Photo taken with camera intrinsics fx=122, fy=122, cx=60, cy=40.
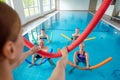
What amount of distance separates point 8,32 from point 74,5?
1593 centimetres

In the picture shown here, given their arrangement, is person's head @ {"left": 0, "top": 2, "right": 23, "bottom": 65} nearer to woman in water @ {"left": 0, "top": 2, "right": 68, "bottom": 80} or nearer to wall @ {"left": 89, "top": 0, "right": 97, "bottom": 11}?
woman in water @ {"left": 0, "top": 2, "right": 68, "bottom": 80}

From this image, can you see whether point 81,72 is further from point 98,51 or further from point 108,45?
point 108,45

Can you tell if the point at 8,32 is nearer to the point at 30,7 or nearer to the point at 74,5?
the point at 30,7

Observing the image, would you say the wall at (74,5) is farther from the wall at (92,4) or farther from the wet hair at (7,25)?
the wet hair at (7,25)

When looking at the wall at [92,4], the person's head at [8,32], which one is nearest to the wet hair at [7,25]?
the person's head at [8,32]

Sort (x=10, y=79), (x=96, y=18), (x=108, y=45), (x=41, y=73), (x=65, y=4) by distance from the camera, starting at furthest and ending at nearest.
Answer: (x=65, y=4) → (x=108, y=45) → (x=41, y=73) → (x=96, y=18) → (x=10, y=79)

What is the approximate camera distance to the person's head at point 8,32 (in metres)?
0.38

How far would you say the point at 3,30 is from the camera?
379 mm

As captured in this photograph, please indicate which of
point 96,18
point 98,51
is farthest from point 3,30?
point 98,51

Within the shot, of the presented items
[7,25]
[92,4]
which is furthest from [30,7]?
[92,4]

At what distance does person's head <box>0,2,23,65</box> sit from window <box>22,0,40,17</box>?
21.5ft

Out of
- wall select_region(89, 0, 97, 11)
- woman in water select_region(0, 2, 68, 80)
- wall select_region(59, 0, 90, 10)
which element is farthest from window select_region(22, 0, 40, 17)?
wall select_region(89, 0, 97, 11)

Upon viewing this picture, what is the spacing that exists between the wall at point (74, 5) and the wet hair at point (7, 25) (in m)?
15.7

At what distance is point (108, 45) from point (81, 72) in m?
1.86
